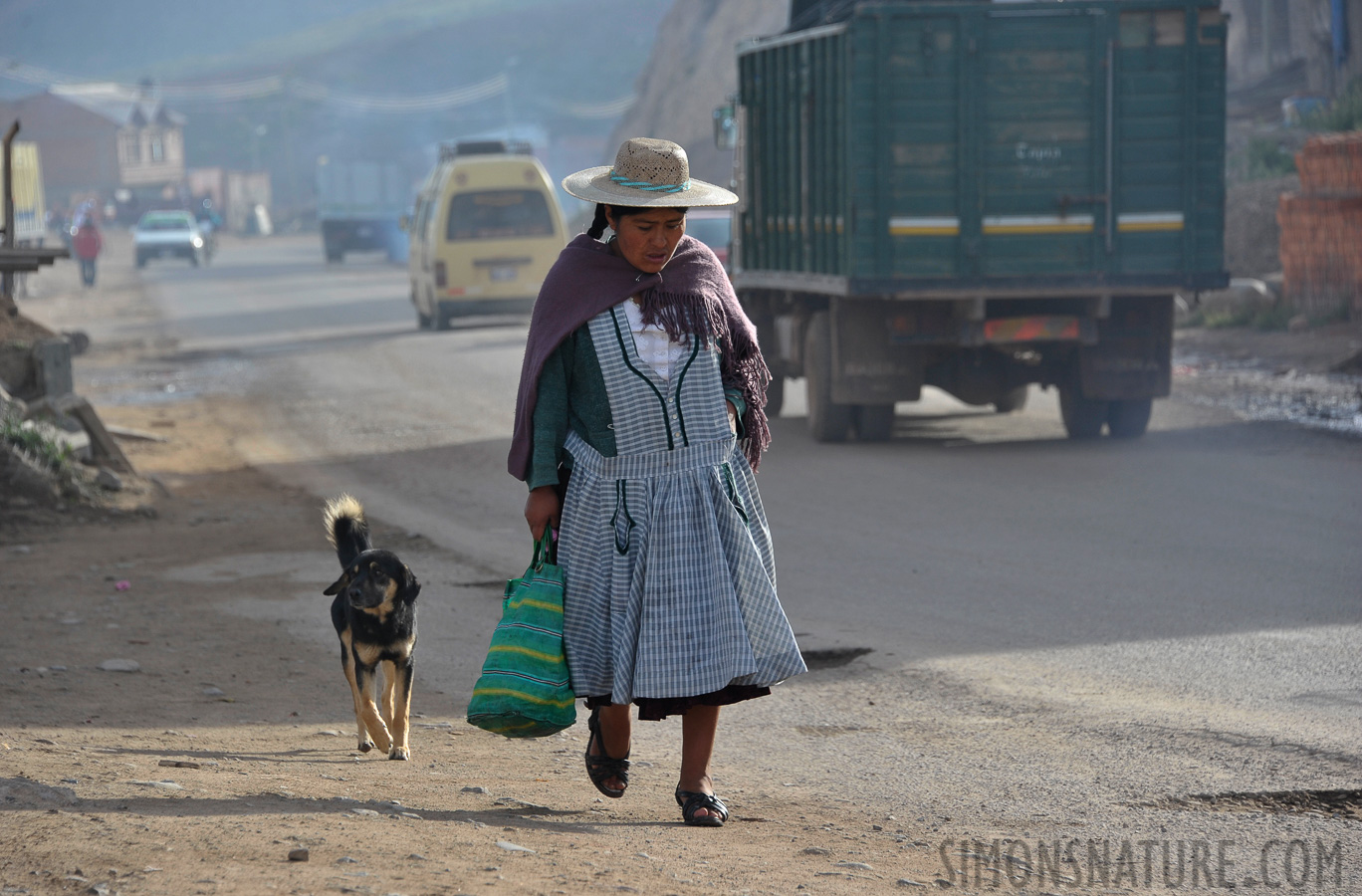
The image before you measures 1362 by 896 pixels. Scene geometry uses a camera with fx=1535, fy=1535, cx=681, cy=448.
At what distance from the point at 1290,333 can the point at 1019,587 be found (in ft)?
39.9

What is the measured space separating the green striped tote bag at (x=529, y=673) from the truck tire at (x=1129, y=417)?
8288 millimetres

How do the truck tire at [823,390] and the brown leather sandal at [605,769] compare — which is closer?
the brown leather sandal at [605,769]

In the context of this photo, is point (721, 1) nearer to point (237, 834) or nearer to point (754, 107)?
point (754, 107)

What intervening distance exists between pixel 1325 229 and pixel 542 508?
16.5 meters

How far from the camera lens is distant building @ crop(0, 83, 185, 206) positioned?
301ft

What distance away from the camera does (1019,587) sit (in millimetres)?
7055

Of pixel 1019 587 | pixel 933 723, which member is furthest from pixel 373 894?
pixel 1019 587

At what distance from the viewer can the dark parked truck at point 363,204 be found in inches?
1897

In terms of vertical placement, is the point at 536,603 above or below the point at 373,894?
above

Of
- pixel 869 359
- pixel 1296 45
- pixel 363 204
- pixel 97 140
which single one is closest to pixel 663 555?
pixel 869 359

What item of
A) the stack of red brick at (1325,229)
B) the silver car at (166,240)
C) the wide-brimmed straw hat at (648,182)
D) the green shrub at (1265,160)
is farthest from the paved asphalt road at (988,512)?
the silver car at (166,240)

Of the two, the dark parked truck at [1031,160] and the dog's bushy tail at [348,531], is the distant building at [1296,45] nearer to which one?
the dark parked truck at [1031,160]

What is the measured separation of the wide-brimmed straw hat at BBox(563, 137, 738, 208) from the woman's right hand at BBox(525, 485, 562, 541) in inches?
29.9

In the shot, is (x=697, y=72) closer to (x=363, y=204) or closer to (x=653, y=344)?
(x=363, y=204)
